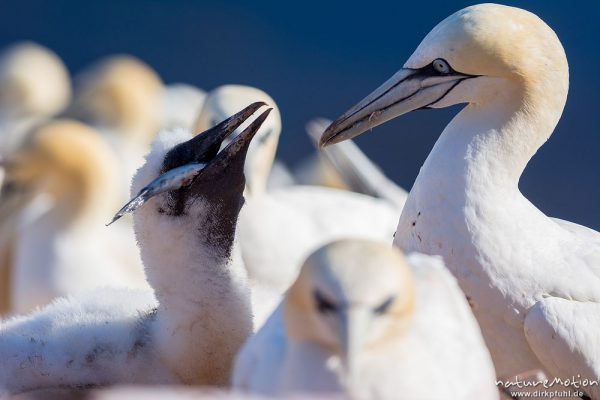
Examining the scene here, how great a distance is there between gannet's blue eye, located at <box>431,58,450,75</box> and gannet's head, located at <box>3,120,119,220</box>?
3051 mm

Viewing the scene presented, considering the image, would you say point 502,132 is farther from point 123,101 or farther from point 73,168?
point 123,101

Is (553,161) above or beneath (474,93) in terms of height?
beneath

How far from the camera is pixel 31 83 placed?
9805 mm

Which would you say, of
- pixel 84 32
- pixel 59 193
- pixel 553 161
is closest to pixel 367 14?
pixel 553 161

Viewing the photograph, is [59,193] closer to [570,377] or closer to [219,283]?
[219,283]

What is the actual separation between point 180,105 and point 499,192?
6.27 meters

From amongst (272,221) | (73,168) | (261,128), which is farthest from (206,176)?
(73,168)

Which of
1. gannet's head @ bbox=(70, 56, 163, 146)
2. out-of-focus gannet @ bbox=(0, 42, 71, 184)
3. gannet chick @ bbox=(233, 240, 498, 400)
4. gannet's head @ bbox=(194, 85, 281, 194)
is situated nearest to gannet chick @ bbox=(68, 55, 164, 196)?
gannet's head @ bbox=(70, 56, 163, 146)

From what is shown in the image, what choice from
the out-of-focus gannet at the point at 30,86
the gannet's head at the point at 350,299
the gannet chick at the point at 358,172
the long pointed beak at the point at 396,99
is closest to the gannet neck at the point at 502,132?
the long pointed beak at the point at 396,99

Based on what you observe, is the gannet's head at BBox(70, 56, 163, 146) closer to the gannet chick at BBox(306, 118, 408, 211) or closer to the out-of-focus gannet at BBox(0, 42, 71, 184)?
the out-of-focus gannet at BBox(0, 42, 71, 184)

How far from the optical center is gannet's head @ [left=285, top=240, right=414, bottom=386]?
102 inches

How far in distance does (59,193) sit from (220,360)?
10.3 ft

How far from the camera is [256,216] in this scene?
591 centimetres

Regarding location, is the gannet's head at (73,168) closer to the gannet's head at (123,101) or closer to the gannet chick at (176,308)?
the gannet's head at (123,101)
